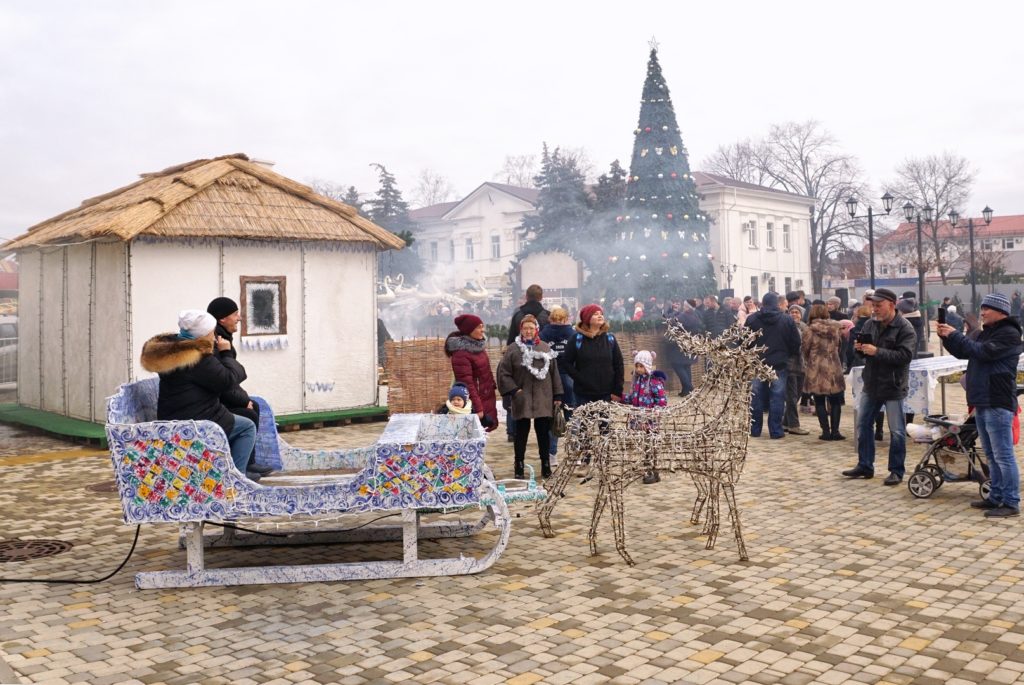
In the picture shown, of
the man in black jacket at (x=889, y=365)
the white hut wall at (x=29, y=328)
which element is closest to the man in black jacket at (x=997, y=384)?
the man in black jacket at (x=889, y=365)

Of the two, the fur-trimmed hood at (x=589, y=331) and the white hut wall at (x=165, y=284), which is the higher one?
the white hut wall at (x=165, y=284)

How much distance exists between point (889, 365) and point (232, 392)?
6.41 m

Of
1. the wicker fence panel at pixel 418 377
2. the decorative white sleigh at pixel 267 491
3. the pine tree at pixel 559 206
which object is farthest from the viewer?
the pine tree at pixel 559 206

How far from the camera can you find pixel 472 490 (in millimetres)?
6656

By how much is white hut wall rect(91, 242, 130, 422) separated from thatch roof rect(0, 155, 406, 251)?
0.48 meters

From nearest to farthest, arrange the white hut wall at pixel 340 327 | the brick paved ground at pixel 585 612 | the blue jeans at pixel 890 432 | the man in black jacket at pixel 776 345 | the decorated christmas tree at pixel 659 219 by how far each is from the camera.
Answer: the brick paved ground at pixel 585 612 → the blue jeans at pixel 890 432 → the man in black jacket at pixel 776 345 → the white hut wall at pixel 340 327 → the decorated christmas tree at pixel 659 219

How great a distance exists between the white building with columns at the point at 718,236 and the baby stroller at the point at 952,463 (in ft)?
140

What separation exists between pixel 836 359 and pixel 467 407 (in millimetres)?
5738

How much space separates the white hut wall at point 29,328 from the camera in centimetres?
1725

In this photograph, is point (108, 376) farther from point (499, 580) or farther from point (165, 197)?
A: point (499, 580)

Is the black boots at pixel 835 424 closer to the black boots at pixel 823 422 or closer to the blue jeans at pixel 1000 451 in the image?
the black boots at pixel 823 422

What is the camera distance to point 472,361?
10.4 m

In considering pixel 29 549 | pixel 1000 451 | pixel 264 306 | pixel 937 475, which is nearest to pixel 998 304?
pixel 1000 451

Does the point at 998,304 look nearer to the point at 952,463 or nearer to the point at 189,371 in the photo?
the point at 952,463
